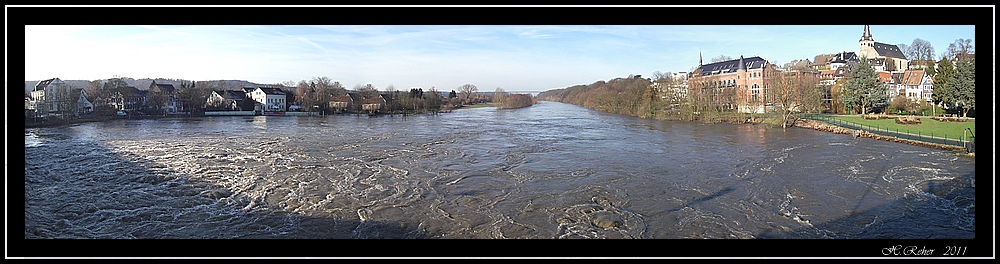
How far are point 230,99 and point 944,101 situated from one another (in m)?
29.8

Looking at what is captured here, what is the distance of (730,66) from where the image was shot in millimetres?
25719

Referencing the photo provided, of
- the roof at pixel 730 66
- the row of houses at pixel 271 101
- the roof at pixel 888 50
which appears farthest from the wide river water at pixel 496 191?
the roof at pixel 888 50

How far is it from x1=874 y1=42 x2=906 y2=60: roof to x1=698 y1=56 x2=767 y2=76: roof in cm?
1780

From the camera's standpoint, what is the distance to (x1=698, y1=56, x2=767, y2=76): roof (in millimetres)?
24052

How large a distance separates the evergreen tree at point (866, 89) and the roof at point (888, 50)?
23803 millimetres

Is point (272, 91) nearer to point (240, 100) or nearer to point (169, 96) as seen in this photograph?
point (240, 100)

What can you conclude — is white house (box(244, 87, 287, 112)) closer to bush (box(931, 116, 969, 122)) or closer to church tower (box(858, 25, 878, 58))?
bush (box(931, 116, 969, 122))

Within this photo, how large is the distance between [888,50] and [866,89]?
1006 inches

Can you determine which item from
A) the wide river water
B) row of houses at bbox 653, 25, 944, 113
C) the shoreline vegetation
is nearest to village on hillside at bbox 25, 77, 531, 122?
the wide river water

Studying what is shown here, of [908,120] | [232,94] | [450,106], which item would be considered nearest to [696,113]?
[908,120]

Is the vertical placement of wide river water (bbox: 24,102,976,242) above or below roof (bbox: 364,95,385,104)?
below

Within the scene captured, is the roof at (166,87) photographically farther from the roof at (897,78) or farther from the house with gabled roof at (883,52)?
the house with gabled roof at (883,52)

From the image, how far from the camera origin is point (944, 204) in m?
5.38

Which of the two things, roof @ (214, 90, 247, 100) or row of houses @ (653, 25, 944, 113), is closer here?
row of houses @ (653, 25, 944, 113)
